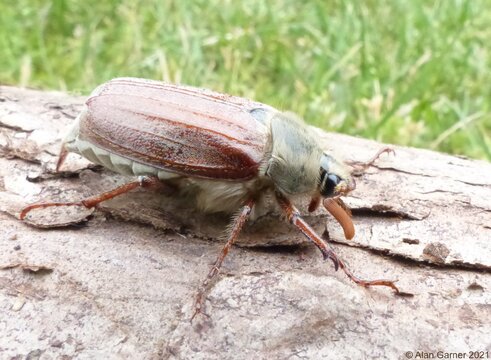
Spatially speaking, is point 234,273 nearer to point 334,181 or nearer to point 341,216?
point 341,216

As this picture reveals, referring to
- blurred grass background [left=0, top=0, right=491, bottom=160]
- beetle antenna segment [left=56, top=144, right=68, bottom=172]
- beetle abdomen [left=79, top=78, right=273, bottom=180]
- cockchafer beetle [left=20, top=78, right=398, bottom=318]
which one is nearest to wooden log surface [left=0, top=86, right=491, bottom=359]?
beetle antenna segment [left=56, top=144, right=68, bottom=172]

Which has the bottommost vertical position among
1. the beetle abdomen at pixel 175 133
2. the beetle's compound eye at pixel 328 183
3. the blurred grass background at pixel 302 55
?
the blurred grass background at pixel 302 55

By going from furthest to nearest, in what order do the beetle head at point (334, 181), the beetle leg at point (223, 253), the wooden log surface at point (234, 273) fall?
1. the beetle head at point (334, 181)
2. the beetle leg at point (223, 253)
3. the wooden log surface at point (234, 273)

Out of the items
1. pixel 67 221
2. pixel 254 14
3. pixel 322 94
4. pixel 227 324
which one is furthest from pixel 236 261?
pixel 254 14

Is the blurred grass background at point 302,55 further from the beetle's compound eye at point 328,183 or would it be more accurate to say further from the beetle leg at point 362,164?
the beetle's compound eye at point 328,183

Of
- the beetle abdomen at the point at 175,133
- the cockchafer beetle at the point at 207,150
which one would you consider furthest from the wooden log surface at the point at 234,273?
the beetle abdomen at the point at 175,133

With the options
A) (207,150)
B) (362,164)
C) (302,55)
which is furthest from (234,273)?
(302,55)
